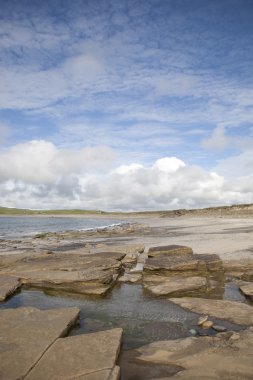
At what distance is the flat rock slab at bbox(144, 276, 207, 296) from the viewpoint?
11258 millimetres

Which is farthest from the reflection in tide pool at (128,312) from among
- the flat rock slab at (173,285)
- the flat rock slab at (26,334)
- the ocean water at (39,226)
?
the ocean water at (39,226)

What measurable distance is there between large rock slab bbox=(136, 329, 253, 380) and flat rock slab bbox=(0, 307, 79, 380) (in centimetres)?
192

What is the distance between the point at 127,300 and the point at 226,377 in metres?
5.63

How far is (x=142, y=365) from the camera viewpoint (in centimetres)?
614

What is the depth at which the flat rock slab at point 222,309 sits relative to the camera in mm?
8469

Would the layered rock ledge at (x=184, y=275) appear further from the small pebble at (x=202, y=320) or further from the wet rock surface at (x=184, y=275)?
the small pebble at (x=202, y=320)

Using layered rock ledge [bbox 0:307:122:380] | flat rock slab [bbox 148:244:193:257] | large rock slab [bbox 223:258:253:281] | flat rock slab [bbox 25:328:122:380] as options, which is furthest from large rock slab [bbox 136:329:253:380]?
flat rock slab [bbox 148:244:193:257]

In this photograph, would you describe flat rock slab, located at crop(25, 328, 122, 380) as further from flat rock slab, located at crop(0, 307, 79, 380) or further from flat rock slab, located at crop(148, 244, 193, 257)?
flat rock slab, located at crop(148, 244, 193, 257)

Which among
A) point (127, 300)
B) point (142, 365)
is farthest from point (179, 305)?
point (142, 365)

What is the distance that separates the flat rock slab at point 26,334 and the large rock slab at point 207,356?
6.31 ft

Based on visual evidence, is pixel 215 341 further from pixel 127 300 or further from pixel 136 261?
pixel 136 261

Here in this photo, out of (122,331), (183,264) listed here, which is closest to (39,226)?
(183,264)

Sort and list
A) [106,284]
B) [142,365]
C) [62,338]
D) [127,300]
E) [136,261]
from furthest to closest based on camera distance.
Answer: [136,261]
[106,284]
[127,300]
[62,338]
[142,365]

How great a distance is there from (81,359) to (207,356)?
2.37 meters
